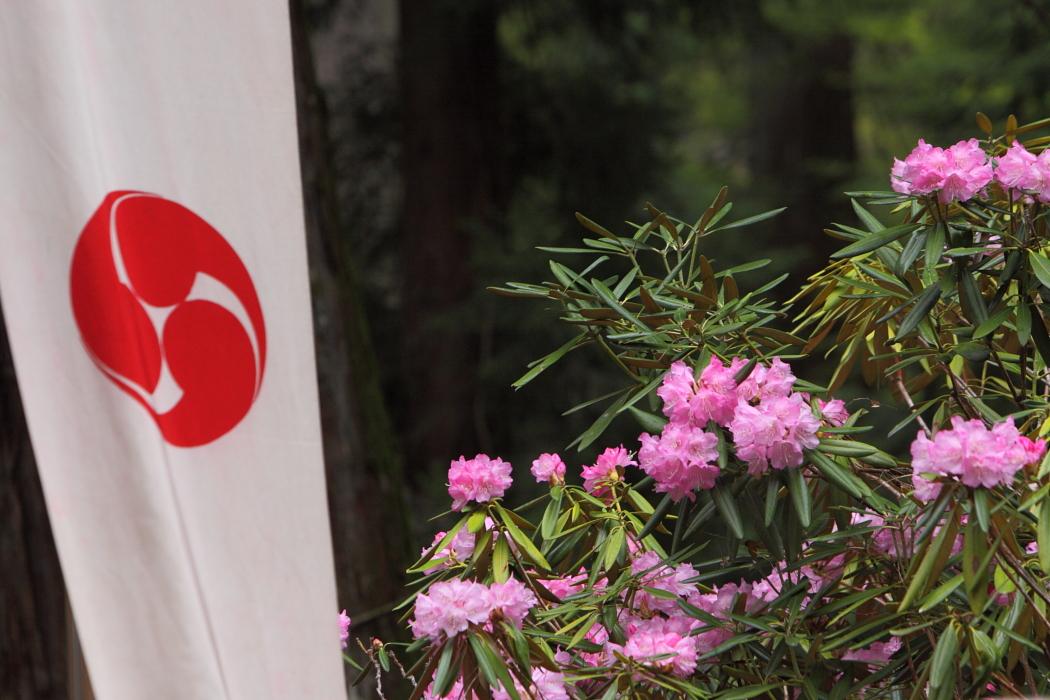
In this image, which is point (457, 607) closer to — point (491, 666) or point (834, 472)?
point (491, 666)

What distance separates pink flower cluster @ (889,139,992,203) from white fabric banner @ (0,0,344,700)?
68cm

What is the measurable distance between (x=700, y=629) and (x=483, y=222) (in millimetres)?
4067

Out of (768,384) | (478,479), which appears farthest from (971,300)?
(478,479)

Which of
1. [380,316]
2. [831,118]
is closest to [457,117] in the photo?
[380,316]

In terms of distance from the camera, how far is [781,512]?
1.30 metres

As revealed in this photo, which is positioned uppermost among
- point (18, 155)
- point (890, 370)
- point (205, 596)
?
point (18, 155)

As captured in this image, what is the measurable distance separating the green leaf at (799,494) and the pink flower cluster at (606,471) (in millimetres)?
290

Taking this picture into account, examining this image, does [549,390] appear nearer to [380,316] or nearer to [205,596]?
[380,316]

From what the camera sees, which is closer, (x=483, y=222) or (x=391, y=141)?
(x=483, y=222)

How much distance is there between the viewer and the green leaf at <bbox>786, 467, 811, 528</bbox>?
1.17 meters

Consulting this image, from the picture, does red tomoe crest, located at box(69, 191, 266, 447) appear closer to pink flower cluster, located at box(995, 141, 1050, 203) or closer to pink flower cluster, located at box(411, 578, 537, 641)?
pink flower cluster, located at box(411, 578, 537, 641)

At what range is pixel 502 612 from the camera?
1232mm

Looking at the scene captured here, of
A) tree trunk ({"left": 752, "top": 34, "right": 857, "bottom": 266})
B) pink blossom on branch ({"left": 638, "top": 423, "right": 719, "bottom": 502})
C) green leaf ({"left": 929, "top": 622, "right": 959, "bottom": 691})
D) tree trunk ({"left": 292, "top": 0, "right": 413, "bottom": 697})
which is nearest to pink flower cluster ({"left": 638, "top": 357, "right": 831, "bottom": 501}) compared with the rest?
pink blossom on branch ({"left": 638, "top": 423, "right": 719, "bottom": 502})

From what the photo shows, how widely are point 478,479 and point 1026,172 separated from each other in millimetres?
711
